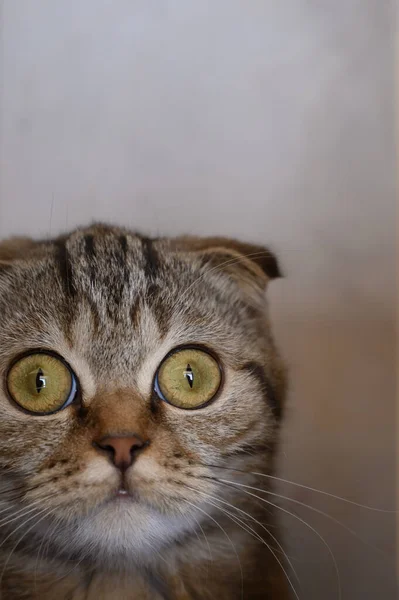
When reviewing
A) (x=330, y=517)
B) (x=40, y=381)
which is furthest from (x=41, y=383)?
(x=330, y=517)

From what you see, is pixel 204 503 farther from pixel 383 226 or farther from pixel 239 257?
pixel 383 226

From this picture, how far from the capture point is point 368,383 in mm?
897

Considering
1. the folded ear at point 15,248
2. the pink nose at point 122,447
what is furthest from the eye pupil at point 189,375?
the folded ear at point 15,248

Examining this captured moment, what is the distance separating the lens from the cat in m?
0.70

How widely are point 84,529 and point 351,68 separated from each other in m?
0.76

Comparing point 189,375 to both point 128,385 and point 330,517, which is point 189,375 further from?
point 330,517

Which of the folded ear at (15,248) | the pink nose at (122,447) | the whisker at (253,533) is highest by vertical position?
the folded ear at (15,248)

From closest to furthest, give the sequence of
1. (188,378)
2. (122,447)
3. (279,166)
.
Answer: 1. (122,447)
2. (188,378)
3. (279,166)

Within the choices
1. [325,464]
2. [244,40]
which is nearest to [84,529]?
[325,464]

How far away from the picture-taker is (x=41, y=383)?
2.46 ft

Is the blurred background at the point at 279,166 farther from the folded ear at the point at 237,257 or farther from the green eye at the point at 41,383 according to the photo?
the green eye at the point at 41,383

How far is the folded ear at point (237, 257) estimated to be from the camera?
0.87 m

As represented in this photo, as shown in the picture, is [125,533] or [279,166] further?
[279,166]

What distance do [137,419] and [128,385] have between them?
0.16ft
